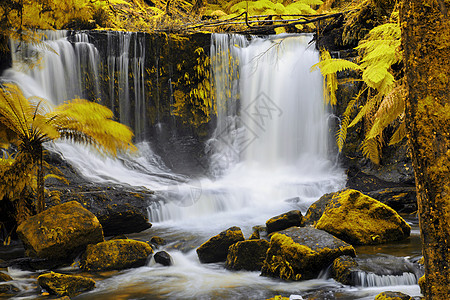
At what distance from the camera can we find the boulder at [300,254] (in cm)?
470

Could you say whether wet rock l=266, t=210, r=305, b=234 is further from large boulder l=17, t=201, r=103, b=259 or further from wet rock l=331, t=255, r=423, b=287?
large boulder l=17, t=201, r=103, b=259

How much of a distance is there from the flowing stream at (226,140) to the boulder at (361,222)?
30 cm

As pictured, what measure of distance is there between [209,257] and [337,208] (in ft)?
7.12

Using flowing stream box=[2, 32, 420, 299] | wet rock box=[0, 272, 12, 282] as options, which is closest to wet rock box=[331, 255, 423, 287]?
flowing stream box=[2, 32, 420, 299]

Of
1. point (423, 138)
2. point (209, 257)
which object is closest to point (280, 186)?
point (209, 257)

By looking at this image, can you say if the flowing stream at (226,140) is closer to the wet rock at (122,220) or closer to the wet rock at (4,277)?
the wet rock at (122,220)

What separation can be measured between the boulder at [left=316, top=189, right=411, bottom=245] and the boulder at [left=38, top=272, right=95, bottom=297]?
3.60 m

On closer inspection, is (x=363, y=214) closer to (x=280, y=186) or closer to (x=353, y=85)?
(x=280, y=186)

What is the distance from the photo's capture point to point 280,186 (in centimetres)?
1066

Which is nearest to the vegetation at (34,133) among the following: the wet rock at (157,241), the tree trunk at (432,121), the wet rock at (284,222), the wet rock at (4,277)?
the wet rock at (4,277)

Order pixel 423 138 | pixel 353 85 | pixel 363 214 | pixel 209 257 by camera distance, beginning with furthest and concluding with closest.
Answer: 1. pixel 353 85
2. pixel 363 214
3. pixel 209 257
4. pixel 423 138

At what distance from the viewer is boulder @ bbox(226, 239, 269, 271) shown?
5182 mm

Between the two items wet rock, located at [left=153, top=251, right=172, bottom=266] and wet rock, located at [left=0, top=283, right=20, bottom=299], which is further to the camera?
wet rock, located at [left=153, top=251, right=172, bottom=266]

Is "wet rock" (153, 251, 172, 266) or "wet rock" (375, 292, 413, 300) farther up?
"wet rock" (375, 292, 413, 300)
